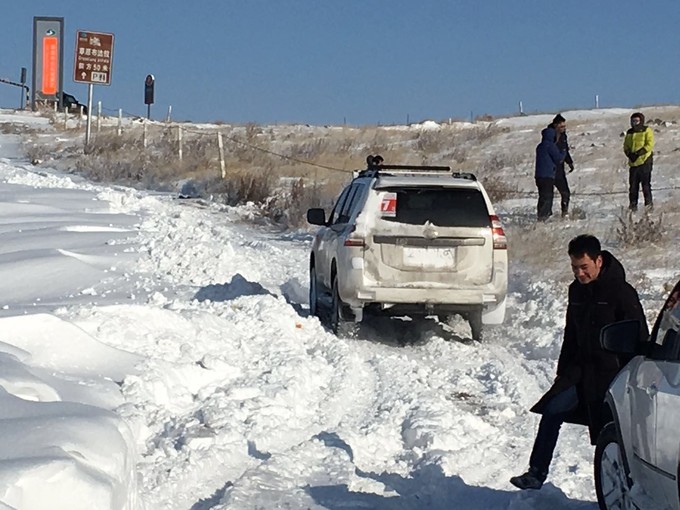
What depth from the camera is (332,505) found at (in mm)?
5805

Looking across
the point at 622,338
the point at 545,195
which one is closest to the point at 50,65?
the point at 545,195

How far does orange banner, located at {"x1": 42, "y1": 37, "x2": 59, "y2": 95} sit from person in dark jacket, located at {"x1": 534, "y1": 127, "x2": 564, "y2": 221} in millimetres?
40591

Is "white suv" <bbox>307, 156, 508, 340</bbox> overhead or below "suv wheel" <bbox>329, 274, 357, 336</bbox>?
overhead

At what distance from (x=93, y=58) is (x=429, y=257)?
1298 inches

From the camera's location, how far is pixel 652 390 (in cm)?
448

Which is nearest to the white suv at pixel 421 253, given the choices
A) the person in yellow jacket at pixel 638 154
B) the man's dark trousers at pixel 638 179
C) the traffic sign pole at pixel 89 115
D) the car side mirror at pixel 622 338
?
the car side mirror at pixel 622 338

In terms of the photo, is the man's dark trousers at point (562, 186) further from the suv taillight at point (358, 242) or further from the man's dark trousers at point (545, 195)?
the suv taillight at point (358, 242)

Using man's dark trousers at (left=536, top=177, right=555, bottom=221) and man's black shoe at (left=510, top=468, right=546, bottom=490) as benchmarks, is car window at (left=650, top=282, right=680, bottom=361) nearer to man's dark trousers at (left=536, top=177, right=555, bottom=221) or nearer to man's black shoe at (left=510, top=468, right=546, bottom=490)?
A: man's black shoe at (left=510, top=468, right=546, bottom=490)

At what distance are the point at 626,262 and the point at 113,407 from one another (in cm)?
956

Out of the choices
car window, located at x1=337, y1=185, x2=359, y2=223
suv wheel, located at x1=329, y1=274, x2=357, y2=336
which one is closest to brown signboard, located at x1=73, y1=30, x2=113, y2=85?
car window, located at x1=337, y1=185, x2=359, y2=223

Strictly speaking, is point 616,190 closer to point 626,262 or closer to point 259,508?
point 626,262

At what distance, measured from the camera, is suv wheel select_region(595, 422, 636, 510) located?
16.2 feet

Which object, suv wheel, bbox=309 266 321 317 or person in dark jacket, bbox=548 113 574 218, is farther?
person in dark jacket, bbox=548 113 574 218

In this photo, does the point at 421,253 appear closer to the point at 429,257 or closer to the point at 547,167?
the point at 429,257
